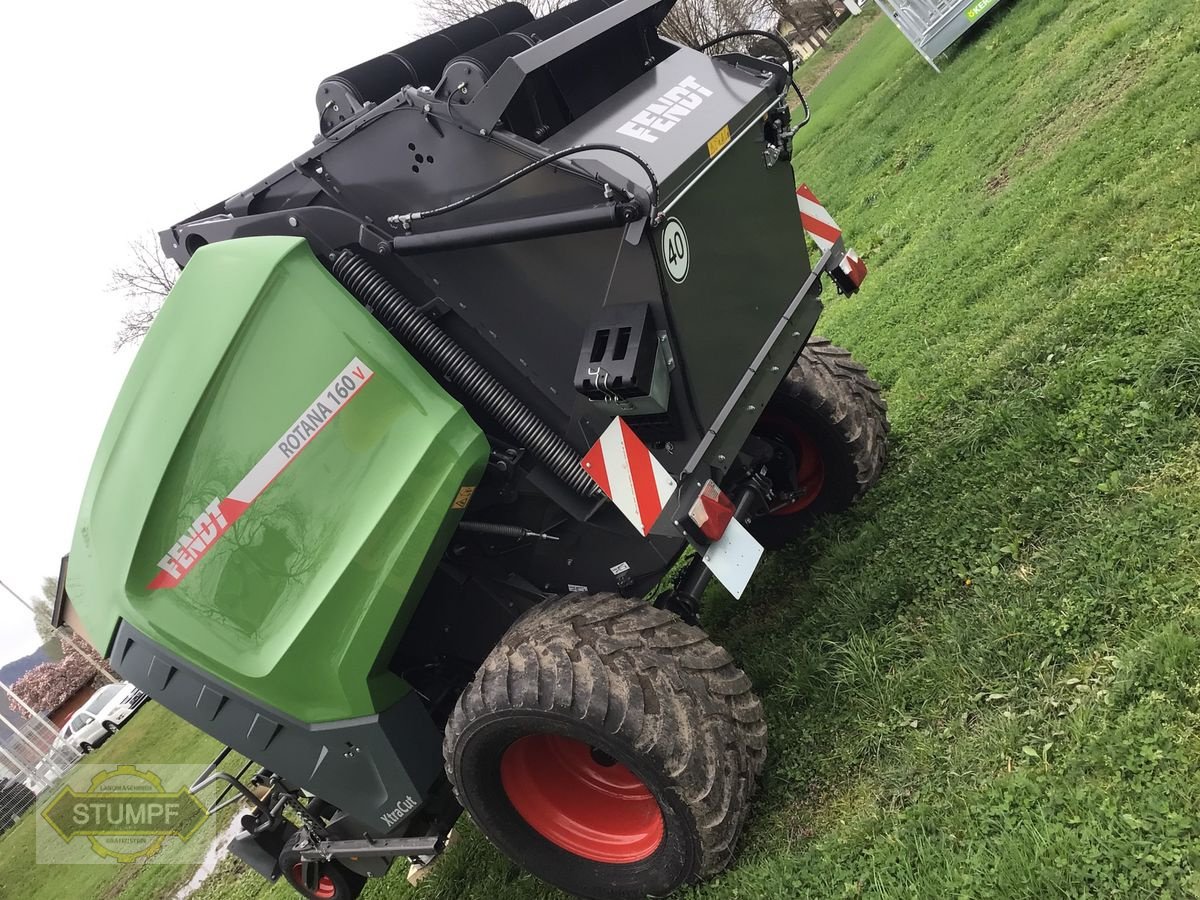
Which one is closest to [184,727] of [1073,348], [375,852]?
[375,852]

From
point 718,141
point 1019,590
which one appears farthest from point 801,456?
point 718,141

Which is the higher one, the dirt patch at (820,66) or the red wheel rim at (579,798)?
the dirt patch at (820,66)

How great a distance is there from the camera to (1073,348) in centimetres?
385

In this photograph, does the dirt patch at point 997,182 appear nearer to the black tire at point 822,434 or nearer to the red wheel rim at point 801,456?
the black tire at point 822,434

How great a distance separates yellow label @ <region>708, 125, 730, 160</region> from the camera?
292 centimetres

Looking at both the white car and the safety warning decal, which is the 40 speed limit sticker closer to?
the safety warning decal

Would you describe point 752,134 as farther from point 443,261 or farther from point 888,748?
point 888,748

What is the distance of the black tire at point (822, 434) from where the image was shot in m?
3.93

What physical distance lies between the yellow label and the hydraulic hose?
1114mm

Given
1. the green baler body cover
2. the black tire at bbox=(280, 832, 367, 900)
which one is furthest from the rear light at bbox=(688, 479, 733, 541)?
the black tire at bbox=(280, 832, 367, 900)

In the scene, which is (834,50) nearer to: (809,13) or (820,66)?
(820,66)

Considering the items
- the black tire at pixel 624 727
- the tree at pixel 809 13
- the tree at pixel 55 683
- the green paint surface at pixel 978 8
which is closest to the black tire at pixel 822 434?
the black tire at pixel 624 727

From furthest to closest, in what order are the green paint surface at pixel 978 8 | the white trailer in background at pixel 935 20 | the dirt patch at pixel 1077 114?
the white trailer in background at pixel 935 20, the green paint surface at pixel 978 8, the dirt patch at pixel 1077 114

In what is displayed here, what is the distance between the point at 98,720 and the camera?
67.1 ft
